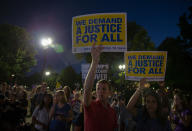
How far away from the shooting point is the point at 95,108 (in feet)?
8.43

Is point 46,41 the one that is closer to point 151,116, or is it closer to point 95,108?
point 95,108

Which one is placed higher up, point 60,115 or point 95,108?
point 95,108

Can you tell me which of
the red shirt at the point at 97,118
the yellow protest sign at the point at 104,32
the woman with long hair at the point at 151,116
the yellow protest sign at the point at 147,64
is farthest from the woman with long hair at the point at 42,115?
the yellow protest sign at the point at 147,64

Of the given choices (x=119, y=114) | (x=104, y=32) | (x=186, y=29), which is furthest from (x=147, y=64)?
(x=186, y=29)

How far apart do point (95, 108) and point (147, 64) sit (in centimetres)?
469

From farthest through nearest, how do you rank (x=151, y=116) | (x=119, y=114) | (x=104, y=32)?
1. (x=104, y=32)
2. (x=119, y=114)
3. (x=151, y=116)

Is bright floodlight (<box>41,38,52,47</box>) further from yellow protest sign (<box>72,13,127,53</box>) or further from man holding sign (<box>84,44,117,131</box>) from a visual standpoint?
man holding sign (<box>84,44,117,131</box>)

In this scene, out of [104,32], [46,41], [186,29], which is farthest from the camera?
[186,29]

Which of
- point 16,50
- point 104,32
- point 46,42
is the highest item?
point 16,50

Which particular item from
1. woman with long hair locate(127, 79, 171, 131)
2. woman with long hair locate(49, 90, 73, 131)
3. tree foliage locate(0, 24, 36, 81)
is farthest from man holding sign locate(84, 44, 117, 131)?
tree foliage locate(0, 24, 36, 81)

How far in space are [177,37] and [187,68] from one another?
20.3ft

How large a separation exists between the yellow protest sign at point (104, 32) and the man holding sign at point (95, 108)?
1.57m

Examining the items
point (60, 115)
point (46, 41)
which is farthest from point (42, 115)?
point (46, 41)

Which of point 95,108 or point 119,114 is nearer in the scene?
point 95,108
